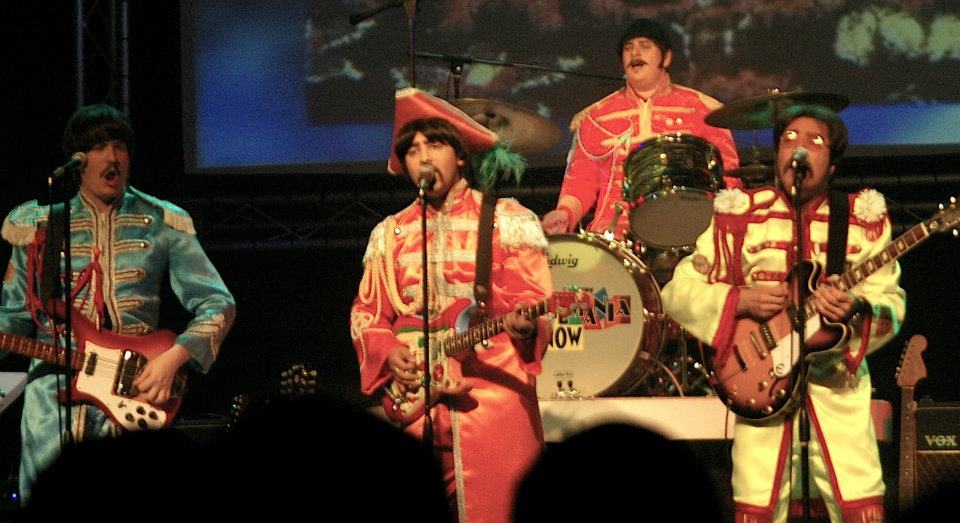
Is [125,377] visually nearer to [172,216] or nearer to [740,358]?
[172,216]

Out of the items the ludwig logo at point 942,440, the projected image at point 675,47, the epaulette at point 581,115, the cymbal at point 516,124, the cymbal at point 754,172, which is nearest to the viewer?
the ludwig logo at point 942,440

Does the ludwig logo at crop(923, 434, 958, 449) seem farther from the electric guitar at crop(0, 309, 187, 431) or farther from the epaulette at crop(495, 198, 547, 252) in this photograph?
the electric guitar at crop(0, 309, 187, 431)

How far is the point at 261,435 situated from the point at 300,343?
713cm

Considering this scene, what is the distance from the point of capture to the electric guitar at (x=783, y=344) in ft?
18.4

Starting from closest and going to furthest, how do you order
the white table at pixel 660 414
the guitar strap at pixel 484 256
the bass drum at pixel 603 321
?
the guitar strap at pixel 484 256 → the white table at pixel 660 414 → the bass drum at pixel 603 321

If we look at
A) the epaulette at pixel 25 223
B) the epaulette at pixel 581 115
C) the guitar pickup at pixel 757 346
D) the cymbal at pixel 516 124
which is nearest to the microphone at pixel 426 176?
the guitar pickup at pixel 757 346

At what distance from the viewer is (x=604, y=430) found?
2.62 meters

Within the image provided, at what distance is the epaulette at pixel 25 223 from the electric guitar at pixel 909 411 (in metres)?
4.11

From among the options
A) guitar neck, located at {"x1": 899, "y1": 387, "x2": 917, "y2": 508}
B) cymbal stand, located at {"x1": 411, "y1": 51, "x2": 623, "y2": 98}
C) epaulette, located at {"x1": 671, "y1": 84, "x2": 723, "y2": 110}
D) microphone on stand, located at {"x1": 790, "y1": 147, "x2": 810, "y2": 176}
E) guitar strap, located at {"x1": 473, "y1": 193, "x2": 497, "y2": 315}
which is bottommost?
guitar neck, located at {"x1": 899, "y1": 387, "x2": 917, "y2": 508}

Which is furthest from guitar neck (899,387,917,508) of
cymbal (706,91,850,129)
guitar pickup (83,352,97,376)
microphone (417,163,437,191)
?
guitar pickup (83,352,97,376)

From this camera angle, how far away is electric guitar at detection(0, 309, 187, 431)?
6.21 m

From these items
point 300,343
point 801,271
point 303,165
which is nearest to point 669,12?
point 303,165

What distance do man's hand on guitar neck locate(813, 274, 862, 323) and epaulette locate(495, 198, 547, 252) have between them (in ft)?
3.81

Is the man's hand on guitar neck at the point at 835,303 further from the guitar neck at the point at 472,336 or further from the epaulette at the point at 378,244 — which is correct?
the epaulette at the point at 378,244
